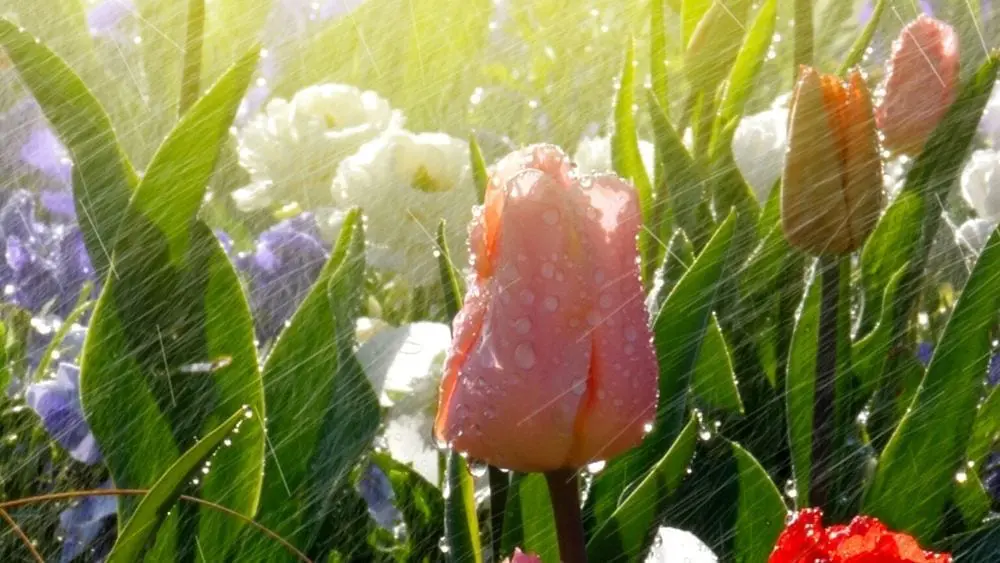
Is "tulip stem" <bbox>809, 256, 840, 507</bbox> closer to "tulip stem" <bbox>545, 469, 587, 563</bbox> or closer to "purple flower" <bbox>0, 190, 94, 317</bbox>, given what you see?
"tulip stem" <bbox>545, 469, 587, 563</bbox>

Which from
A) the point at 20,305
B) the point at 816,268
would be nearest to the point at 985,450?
the point at 816,268

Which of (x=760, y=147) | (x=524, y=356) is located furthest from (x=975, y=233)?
(x=524, y=356)

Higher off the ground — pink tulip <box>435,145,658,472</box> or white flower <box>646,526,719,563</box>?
pink tulip <box>435,145,658,472</box>

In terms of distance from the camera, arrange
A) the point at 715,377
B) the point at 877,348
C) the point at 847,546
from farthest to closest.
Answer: the point at 877,348
the point at 715,377
the point at 847,546

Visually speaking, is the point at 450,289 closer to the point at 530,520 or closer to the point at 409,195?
the point at 530,520

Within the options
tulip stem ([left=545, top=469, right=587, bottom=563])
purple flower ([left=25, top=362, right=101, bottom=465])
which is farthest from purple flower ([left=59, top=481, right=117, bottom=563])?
tulip stem ([left=545, top=469, right=587, bottom=563])

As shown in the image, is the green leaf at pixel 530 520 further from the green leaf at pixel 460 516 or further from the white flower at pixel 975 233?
the white flower at pixel 975 233

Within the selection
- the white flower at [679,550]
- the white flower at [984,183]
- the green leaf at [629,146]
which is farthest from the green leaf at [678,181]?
the white flower at [679,550]
